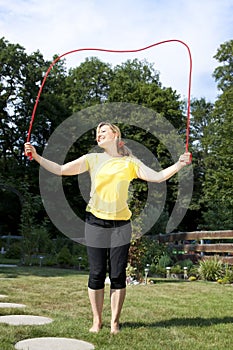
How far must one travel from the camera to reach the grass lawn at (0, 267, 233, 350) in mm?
3342

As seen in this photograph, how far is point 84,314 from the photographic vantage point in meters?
4.47

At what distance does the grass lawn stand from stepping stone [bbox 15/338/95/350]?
0.08 meters

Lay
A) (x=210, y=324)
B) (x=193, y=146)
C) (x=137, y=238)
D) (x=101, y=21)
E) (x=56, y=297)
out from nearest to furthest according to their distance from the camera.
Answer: (x=210, y=324), (x=101, y=21), (x=56, y=297), (x=137, y=238), (x=193, y=146)

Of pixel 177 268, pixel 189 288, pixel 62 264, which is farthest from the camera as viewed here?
pixel 62 264

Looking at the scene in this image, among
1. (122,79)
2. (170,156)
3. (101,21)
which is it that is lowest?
(101,21)

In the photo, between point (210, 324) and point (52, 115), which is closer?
point (210, 324)

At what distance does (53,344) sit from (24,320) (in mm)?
881

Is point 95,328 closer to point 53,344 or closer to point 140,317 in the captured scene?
point 53,344

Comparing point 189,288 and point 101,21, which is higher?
point 101,21

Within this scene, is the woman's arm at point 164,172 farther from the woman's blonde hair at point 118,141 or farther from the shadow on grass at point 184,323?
the shadow on grass at point 184,323

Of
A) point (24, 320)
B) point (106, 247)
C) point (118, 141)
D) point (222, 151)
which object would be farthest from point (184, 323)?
point (222, 151)

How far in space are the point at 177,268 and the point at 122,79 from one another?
17.7 m

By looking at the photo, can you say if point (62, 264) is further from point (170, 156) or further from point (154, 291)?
point (170, 156)

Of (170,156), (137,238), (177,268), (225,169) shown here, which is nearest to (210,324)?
(137,238)
